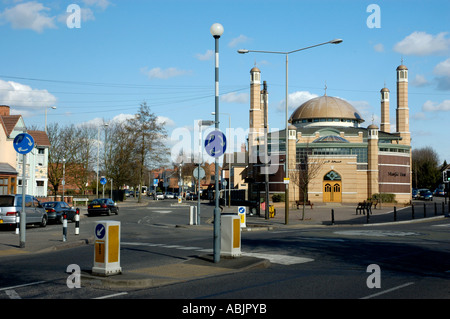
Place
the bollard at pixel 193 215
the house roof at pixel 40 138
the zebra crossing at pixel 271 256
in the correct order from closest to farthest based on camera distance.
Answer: the zebra crossing at pixel 271 256
the bollard at pixel 193 215
the house roof at pixel 40 138

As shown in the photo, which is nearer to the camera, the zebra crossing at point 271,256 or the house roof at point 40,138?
the zebra crossing at point 271,256

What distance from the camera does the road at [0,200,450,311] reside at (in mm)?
8688

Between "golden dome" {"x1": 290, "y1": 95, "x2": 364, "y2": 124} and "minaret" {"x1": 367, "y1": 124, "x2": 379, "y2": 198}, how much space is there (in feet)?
57.8

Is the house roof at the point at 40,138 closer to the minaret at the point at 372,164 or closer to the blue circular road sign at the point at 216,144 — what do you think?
the minaret at the point at 372,164

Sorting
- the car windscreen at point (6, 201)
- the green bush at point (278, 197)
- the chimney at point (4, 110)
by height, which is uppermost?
the chimney at point (4, 110)

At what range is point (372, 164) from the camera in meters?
63.6

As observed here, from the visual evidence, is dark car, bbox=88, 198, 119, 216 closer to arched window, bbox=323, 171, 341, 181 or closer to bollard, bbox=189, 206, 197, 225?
bollard, bbox=189, 206, 197, 225

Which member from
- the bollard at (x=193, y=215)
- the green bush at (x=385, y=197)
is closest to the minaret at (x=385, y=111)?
the green bush at (x=385, y=197)

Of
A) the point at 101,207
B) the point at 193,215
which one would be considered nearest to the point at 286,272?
the point at 193,215

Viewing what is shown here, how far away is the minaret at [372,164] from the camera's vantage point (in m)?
63.2

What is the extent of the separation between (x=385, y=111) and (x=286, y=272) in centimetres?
7830

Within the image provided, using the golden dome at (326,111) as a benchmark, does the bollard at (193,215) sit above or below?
below

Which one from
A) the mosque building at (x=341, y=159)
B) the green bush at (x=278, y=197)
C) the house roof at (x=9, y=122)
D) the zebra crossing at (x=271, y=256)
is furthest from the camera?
the mosque building at (x=341, y=159)

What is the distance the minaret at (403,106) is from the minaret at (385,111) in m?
7.10
